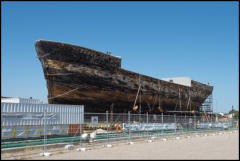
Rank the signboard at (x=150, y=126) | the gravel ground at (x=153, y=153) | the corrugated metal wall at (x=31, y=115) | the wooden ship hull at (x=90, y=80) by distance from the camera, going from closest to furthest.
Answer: the gravel ground at (x=153, y=153) → the corrugated metal wall at (x=31, y=115) → the signboard at (x=150, y=126) → the wooden ship hull at (x=90, y=80)

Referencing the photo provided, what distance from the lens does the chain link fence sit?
13.3 metres

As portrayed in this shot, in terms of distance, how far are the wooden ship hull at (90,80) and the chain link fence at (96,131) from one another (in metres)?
10.00

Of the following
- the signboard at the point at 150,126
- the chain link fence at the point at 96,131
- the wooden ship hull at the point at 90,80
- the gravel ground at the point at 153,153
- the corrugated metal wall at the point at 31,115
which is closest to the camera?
the gravel ground at the point at 153,153

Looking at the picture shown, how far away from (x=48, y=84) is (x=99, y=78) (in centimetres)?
558

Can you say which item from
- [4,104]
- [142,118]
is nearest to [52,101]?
[4,104]

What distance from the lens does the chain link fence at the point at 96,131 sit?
13.3 metres

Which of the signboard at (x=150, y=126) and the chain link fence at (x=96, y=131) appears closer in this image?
the chain link fence at (x=96, y=131)

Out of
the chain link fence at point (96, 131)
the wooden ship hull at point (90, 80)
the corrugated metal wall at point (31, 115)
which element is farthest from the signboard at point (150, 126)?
the wooden ship hull at point (90, 80)

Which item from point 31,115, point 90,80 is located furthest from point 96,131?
point 90,80

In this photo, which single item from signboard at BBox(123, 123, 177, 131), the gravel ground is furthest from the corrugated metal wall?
the gravel ground

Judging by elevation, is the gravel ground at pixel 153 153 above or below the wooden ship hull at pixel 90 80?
below

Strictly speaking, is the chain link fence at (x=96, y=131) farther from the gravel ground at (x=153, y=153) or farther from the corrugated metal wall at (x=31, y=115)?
the gravel ground at (x=153, y=153)

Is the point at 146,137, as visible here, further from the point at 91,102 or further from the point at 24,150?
the point at 91,102

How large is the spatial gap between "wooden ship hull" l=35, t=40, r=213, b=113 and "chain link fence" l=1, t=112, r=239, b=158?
1000cm
